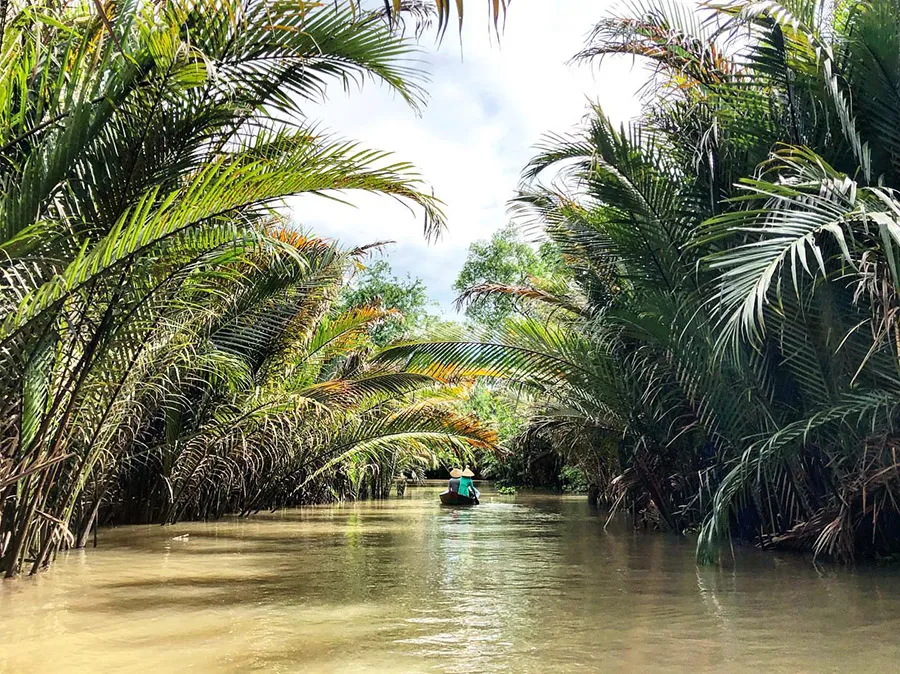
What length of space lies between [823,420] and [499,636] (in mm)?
3120

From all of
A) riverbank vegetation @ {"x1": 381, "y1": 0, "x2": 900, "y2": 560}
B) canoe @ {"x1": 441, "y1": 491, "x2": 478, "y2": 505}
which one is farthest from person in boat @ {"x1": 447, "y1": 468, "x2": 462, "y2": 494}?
riverbank vegetation @ {"x1": 381, "y1": 0, "x2": 900, "y2": 560}

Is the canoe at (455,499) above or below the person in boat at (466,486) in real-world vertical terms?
below

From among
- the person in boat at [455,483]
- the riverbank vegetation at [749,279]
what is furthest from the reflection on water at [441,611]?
the person in boat at [455,483]

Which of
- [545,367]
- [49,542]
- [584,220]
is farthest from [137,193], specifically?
[545,367]

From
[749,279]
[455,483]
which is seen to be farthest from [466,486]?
[749,279]

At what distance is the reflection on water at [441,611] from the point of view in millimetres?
4070

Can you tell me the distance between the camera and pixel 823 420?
614 centimetres

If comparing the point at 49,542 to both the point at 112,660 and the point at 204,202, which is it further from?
the point at 204,202

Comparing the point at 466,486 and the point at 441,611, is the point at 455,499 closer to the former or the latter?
the point at 466,486

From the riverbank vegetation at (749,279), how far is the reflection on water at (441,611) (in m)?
0.86

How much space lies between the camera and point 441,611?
5.36m

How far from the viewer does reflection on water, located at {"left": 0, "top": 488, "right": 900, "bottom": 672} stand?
160 inches

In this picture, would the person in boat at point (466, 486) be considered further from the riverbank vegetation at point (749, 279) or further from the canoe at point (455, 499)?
the riverbank vegetation at point (749, 279)

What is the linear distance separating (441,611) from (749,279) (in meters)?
2.85
